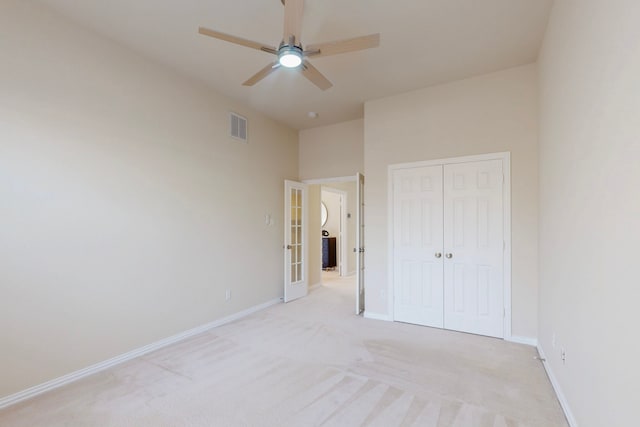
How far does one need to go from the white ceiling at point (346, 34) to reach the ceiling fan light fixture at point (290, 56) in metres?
0.56

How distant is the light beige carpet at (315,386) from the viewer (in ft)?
6.66

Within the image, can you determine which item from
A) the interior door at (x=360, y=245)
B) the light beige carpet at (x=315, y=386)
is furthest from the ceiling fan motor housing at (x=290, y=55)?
the light beige carpet at (x=315, y=386)

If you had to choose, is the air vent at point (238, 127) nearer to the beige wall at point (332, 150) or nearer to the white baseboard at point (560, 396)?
the beige wall at point (332, 150)

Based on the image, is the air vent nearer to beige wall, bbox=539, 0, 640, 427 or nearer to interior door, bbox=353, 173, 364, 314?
interior door, bbox=353, 173, 364, 314

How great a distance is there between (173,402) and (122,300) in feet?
3.94

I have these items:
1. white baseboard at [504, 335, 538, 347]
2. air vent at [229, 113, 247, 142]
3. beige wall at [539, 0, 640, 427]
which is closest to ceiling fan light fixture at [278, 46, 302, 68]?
→ beige wall at [539, 0, 640, 427]

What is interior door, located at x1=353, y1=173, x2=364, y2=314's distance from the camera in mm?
4324

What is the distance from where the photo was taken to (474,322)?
11.6ft

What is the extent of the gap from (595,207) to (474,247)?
207 cm

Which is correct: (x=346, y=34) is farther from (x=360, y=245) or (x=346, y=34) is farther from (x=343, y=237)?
(x=343, y=237)

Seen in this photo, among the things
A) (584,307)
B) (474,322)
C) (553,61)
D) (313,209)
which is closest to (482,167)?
(553,61)

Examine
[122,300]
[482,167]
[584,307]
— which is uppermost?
[482,167]

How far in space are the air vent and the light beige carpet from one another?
8.65 ft

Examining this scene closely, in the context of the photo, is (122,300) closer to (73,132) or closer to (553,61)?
(73,132)
